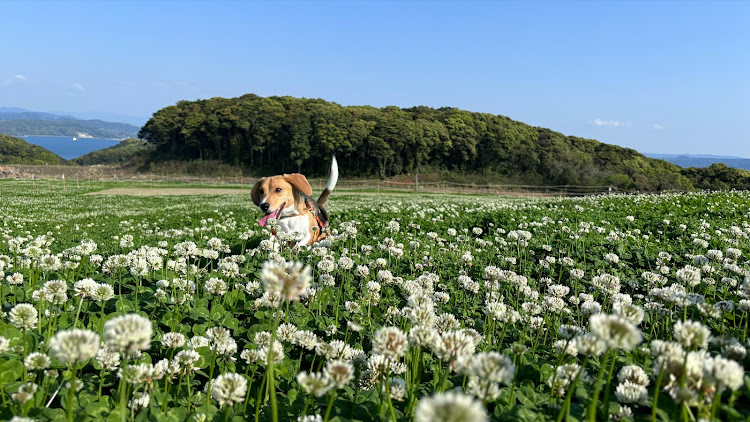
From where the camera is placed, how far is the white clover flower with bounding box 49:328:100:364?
1356mm

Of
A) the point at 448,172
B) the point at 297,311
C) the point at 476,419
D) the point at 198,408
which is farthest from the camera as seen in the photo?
the point at 448,172

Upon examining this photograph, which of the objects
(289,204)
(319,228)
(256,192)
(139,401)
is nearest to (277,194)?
(289,204)

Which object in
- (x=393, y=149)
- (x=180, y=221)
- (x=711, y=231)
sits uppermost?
(x=393, y=149)

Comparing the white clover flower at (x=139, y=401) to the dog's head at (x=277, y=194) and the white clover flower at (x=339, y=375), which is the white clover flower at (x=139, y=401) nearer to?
the white clover flower at (x=339, y=375)

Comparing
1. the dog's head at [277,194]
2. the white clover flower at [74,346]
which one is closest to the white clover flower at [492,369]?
the white clover flower at [74,346]

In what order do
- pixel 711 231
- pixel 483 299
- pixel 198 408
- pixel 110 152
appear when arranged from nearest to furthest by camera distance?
pixel 198 408
pixel 483 299
pixel 711 231
pixel 110 152

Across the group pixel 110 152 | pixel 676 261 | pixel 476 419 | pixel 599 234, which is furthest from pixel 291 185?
pixel 110 152

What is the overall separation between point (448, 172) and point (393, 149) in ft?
32.5

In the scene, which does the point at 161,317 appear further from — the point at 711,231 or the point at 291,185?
the point at 711,231

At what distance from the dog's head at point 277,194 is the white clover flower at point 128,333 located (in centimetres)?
652

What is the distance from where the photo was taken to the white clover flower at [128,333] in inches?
54.7

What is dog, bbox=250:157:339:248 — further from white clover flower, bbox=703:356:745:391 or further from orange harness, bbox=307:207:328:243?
white clover flower, bbox=703:356:745:391

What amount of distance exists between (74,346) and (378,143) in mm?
70573

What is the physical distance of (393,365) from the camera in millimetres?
2707
